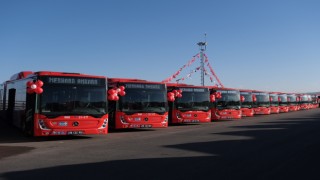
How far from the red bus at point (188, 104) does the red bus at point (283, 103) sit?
22.9 metres

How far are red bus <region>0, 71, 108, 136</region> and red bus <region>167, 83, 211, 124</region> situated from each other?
727cm

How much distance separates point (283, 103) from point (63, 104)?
35.8 m

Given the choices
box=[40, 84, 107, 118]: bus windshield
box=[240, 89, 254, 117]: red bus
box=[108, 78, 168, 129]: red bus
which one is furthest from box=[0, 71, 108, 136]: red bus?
box=[240, 89, 254, 117]: red bus

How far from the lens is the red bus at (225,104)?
26219 millimetres

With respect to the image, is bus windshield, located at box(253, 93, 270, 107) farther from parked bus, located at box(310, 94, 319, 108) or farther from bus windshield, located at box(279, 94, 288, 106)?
parked bus, located at box(310, 94, 319, 108)

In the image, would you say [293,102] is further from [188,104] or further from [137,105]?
[137,105]

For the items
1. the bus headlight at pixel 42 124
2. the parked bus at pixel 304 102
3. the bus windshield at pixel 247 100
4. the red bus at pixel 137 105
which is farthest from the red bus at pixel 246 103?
the parked bus at pixel 304 102

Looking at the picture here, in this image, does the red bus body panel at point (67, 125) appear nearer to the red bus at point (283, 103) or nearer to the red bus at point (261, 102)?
the red bus at point (261, 102)

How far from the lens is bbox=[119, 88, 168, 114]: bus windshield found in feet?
58.4

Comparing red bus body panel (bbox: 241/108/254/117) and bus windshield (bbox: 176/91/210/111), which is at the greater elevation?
bus windshield (bbox: 176/91/210/111)

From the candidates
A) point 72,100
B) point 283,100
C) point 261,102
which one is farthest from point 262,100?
point 72,100

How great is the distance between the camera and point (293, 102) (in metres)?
50.6

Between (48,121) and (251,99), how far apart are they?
2204cm

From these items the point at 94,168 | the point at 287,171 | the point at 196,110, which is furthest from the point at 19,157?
the point at 196,110
